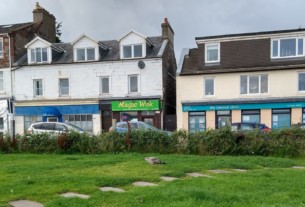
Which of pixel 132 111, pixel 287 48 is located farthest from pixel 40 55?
pixel 287 48

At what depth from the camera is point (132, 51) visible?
32.4 m

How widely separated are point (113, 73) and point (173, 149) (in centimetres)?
1971

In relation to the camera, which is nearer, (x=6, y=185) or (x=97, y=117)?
(x=6, y=185)

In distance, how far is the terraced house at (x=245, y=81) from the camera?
1133 inches

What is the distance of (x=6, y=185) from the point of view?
7062 mm

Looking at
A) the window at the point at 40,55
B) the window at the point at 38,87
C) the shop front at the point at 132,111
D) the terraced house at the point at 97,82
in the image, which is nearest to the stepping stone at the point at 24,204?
the shop front at the point at 132,111

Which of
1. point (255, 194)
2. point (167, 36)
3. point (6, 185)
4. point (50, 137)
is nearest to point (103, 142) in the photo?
point (50, 137)

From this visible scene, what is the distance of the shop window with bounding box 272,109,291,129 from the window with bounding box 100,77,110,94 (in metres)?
14.9

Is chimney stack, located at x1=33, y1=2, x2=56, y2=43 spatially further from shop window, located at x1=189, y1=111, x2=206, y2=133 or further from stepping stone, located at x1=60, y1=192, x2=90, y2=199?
stepping stone, located at x1=60, y1=192, x2=90, y2=199

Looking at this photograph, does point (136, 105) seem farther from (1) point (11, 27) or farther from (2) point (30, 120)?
(1) point (11, 27)

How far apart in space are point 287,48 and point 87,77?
18.1 meters

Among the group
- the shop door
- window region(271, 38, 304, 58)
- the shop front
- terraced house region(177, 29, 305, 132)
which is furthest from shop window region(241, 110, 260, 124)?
the shop door

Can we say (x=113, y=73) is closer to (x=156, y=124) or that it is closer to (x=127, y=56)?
(x=127, y=56)

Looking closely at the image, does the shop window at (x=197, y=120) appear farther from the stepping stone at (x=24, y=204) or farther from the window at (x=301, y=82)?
the stepping stone at (x=24, y=204)
